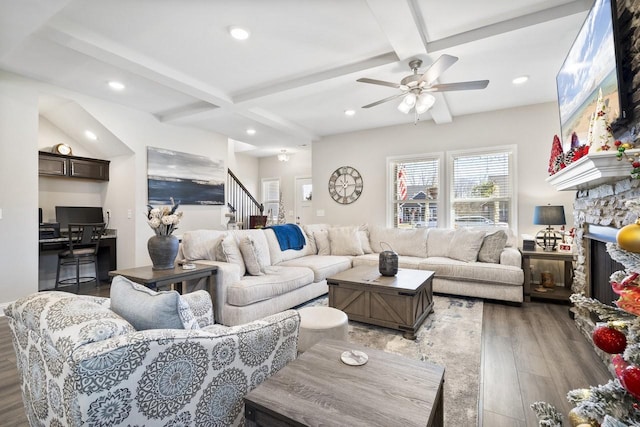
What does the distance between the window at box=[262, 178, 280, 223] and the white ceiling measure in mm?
4620

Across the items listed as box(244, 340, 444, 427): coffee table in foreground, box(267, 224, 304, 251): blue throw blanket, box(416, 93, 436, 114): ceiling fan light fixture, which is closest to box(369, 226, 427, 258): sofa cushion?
box(267, 224, 304, 251): blue throw blanket

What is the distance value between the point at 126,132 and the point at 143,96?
76 cm

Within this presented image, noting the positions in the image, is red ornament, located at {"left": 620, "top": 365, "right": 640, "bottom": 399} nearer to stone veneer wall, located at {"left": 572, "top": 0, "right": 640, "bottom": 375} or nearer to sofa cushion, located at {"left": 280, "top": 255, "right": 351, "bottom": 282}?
stone veneer wall, located at {"left": 572, "top": 0, "right": 640, "bottom": 375}

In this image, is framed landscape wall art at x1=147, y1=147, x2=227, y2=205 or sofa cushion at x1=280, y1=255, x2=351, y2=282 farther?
framed landscape wall art at x1=147, y1=147, x2=227, y2=205

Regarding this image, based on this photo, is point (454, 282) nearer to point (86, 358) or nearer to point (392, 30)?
point (392, 30)

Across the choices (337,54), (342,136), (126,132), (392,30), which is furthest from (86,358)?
(342,136)

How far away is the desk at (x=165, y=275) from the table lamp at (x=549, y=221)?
156 inches

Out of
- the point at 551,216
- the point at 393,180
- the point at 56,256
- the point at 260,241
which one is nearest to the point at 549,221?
the point at 551,216

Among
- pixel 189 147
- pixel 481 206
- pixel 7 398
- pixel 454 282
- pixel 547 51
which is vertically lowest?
pixel 7 398

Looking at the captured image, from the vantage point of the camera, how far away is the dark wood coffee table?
2.71 m

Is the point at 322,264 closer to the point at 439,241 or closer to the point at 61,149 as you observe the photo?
the point at 439,241

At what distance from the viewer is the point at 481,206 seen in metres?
4.74

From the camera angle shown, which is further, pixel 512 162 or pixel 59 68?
pixel 512 162

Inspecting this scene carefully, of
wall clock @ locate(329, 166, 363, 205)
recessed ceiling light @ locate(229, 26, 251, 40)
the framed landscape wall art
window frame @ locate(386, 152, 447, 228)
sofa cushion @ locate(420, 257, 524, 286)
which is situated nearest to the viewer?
recessed ceiling light @ locate(229, 26, 251, 40)
